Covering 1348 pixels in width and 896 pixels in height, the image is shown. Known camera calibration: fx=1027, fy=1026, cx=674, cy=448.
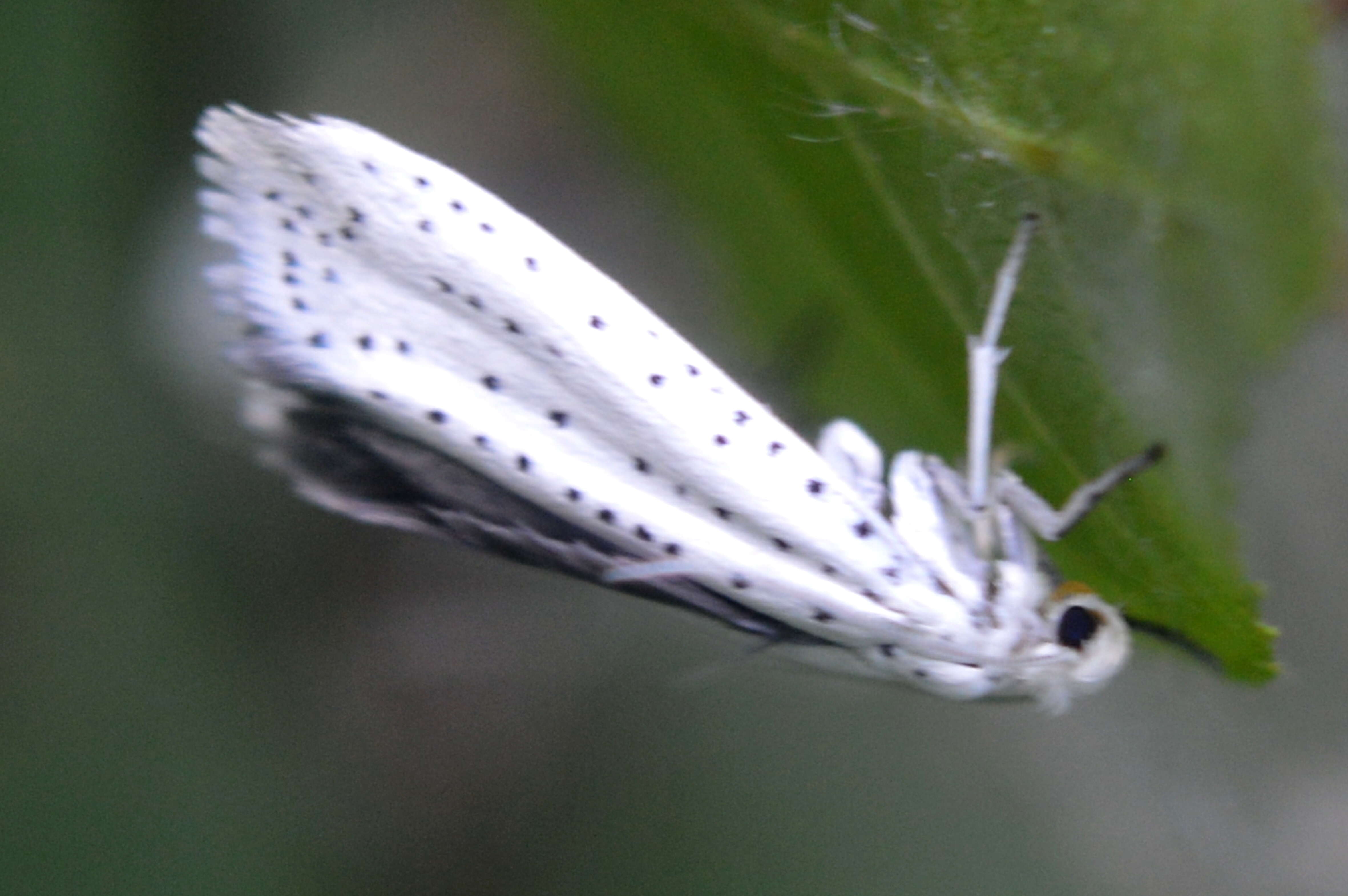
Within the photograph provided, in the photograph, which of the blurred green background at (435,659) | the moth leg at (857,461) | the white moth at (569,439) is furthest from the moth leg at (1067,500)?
the blurred green background at (435,659)

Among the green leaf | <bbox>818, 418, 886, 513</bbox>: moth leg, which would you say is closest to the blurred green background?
Answer: the green leaf

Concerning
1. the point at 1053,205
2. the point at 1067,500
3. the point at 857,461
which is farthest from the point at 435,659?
the point at 1053,205

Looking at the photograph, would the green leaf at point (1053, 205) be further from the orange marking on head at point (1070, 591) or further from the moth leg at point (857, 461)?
the moth leg at point (857, 461)

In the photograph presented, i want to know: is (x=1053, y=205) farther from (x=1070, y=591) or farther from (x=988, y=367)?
(x=1070, y=591)

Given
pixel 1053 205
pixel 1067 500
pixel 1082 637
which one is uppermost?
pixel 1053 205

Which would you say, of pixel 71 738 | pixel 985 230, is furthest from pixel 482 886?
pixel 985 230

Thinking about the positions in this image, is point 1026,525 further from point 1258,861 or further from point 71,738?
point 71,738
